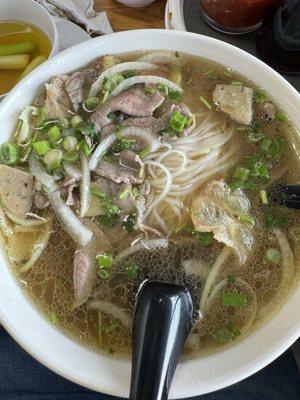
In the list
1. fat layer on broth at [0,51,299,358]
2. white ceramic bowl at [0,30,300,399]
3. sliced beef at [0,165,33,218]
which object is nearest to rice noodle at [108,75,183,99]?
fat layer on broth at [0,51,299,358]

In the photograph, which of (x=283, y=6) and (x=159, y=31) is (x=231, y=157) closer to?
(x=159, y=31)

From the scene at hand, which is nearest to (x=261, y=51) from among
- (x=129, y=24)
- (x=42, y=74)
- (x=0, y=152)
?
(x=129, y=24)

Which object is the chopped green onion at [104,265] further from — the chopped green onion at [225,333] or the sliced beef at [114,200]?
the chopped green onion at [225,333]

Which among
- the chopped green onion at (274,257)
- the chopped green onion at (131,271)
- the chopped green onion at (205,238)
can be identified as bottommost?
the chopped green onion at (131,271)

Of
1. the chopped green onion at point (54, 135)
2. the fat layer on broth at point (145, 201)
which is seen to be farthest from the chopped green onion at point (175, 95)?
the chopped green onion at point (54, 135)

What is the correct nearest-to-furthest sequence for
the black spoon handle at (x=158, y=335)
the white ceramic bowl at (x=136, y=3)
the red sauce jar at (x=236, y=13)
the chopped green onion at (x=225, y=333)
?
the black spoon handle at (x=158, y=335), the chopped green onion at (x=225, y=333), the red sauce jar at (x=236, y=13), the white ceramic bowl at (x=136, y=3)
